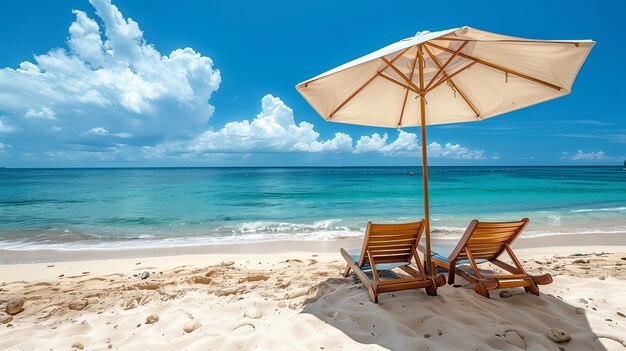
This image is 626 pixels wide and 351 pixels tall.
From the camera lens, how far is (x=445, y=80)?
12.9 feet

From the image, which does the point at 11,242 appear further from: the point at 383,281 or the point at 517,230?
the point at 517,230

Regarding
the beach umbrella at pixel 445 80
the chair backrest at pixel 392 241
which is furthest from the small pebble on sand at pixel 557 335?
the chair backrest at pixel 392 241

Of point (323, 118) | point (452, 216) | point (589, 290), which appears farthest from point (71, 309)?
point (452, 216)

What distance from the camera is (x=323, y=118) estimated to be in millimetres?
5066

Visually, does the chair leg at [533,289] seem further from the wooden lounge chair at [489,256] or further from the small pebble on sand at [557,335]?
the small pebble on sand at [557,335]

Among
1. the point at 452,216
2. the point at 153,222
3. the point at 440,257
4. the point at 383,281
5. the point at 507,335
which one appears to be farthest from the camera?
the point at 452,216

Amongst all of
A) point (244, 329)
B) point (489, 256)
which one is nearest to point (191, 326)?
point (244, 329)

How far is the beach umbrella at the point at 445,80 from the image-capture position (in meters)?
3.26

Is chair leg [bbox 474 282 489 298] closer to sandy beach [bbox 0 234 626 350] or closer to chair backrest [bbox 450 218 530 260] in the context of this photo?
sandy beach [bbox 0 234 626 350]

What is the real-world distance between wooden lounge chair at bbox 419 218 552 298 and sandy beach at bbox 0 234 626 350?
0.19 meters

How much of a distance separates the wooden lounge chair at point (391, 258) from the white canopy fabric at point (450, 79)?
185cm

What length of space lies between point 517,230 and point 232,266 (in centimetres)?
499

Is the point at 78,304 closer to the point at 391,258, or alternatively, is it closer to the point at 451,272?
the point at 391,258

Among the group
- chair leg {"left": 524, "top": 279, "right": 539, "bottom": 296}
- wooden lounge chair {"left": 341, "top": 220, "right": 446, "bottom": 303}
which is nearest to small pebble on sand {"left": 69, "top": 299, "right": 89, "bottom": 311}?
wooden lounge chair {"left": 341, "top": 220, "right": 446, "bottom": 303}
